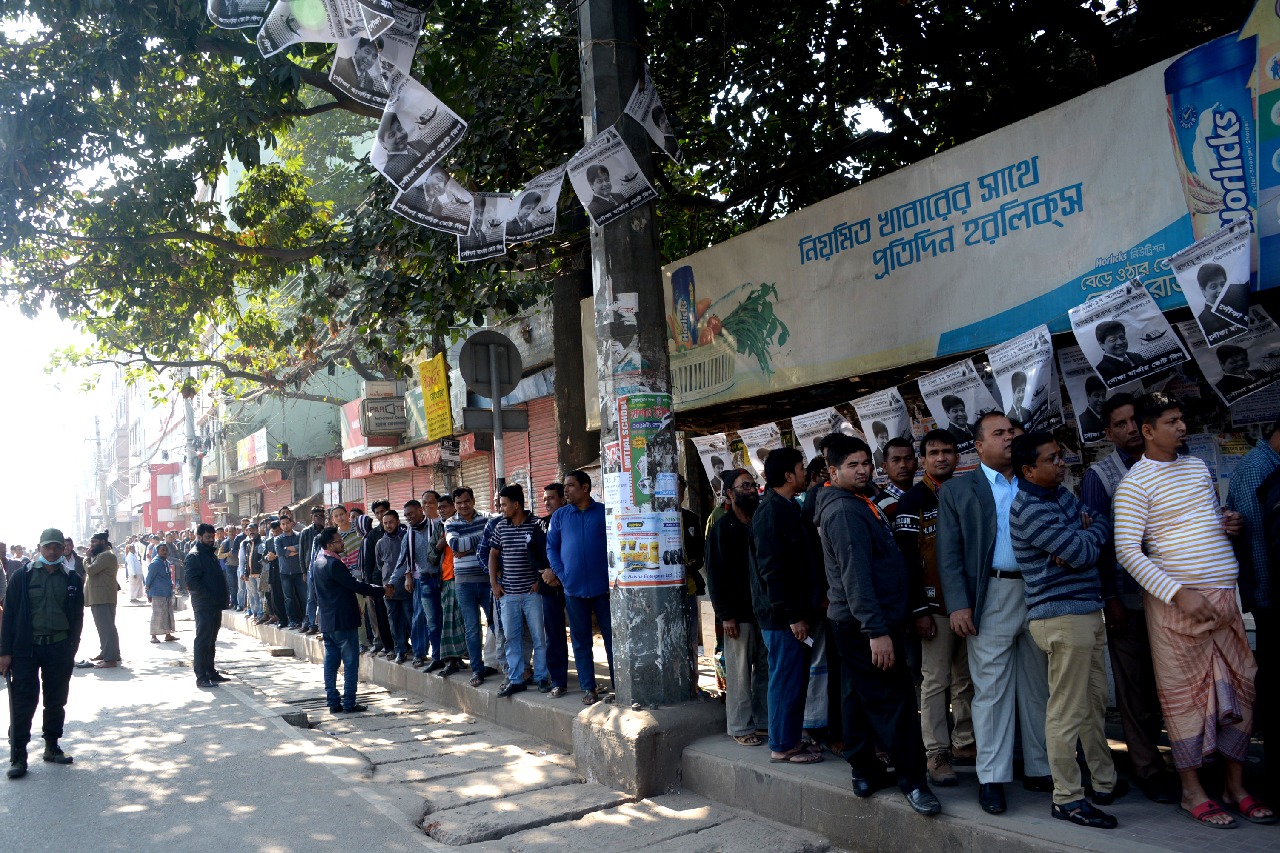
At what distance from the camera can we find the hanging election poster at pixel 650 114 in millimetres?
6703

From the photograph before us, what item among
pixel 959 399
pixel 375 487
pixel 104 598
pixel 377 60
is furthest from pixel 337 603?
pixel 375 487

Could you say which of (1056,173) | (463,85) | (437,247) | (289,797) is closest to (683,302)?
(437,247)

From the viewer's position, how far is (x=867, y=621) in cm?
471

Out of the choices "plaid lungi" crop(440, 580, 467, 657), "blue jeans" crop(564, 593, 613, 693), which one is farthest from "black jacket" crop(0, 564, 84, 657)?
"blue jeans" crop(564, 593, 613, 693)

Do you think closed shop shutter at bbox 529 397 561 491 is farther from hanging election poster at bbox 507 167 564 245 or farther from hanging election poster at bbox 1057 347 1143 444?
hanging election poster at bbox 1057 347 1143 444

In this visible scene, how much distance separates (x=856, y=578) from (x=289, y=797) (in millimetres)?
4036

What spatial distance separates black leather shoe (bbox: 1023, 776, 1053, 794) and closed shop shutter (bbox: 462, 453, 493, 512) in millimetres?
14573

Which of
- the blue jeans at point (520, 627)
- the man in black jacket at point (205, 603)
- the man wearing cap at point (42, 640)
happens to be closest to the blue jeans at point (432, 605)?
the blue jeans at point (520, 627)

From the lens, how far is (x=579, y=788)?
20.8ft

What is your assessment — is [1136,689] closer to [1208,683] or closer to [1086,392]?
[1208,683]

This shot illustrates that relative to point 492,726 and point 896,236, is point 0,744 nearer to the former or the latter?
point 492,726

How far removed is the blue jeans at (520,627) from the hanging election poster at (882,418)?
10.2ft

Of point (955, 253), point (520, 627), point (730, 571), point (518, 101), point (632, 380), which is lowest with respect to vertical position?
point (520, 627)

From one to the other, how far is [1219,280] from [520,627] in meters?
5.72
